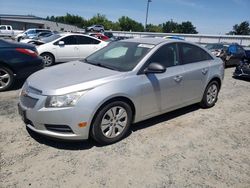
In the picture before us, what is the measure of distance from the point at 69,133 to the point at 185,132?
2111 mm

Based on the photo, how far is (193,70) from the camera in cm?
466

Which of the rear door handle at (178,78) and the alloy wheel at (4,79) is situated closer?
the rear door handle at (178,78)

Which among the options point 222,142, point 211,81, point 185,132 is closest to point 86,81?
point 185,132

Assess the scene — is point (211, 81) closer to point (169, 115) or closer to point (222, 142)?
point (169, 115)

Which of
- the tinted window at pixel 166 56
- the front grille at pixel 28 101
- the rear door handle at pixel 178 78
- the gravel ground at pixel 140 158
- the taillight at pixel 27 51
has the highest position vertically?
the tinted window at pixel 166 56

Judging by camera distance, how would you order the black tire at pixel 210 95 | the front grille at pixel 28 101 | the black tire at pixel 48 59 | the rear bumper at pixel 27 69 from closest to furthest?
the front grille at pixel 28 101
the black tire at pixel 210 95
the rear bumper at pixel 27 69
the black tire at pixel 48 59

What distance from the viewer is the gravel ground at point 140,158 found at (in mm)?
2879

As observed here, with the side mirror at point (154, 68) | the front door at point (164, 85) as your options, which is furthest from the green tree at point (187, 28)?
the side mirror at point (154, 68)

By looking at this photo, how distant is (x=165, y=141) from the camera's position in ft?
12.7

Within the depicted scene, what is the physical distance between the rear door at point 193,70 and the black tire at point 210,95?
21cm

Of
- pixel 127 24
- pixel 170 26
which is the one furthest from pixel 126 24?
pixel 170 26

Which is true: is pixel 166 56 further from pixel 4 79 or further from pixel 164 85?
pixel 4 79

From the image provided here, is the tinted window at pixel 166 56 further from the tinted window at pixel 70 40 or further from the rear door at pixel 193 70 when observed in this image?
the tinted window at pixel 70 40

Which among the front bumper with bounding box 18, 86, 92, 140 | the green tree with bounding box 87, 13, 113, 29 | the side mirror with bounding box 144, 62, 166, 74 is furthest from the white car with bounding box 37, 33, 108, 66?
the green tree with bounding box 87, 13, 113, 29
